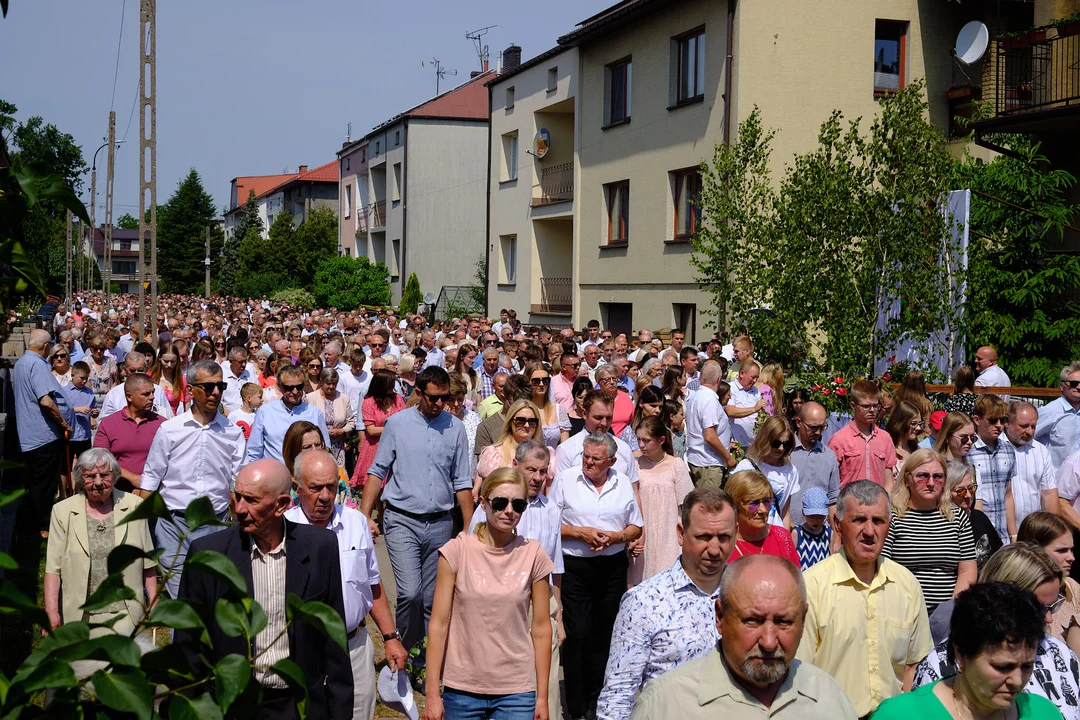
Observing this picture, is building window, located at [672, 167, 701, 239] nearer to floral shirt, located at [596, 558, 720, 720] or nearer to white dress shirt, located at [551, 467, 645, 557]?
white dress shirt, located at [551, 467, 645, 557]

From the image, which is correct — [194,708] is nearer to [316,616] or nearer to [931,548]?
[316,616]

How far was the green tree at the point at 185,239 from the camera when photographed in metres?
111

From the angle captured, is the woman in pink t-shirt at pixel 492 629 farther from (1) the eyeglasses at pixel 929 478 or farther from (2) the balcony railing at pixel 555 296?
(2) the balcony railing at pixel 555 296

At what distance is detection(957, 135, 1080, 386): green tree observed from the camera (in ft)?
61.0

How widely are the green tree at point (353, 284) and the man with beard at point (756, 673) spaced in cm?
Result: 4954

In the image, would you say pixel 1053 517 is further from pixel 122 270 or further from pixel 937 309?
pixel 122 270

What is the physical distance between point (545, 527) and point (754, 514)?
1284mm

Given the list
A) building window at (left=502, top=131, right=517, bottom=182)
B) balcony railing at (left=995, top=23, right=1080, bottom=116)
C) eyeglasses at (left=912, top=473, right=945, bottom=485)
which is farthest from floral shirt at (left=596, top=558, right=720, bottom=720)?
building window at (left=502, top=131, right=517, bottom=182)

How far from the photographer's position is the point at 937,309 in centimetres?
1345

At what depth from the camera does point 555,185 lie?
34188mm

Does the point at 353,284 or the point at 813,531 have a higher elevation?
the point at 353,284

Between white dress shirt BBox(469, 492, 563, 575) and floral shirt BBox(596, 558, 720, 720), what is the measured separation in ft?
7.16

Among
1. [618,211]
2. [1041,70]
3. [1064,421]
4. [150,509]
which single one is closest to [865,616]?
[150,509]

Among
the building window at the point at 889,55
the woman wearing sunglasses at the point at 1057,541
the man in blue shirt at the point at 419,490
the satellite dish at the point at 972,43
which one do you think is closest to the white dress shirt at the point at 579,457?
the man in blue shirt at the point at 419,490
